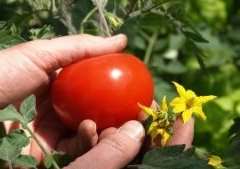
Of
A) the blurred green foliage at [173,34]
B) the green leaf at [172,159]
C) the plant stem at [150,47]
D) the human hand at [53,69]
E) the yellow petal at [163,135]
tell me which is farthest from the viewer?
the plant stem at [150,47]

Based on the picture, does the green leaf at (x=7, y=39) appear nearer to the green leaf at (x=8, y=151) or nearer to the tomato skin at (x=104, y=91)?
the tomato skin at (x=104, y=91)

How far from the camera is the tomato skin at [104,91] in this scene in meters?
1.52

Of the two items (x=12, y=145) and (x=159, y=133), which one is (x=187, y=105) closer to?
(x=159, y=133)

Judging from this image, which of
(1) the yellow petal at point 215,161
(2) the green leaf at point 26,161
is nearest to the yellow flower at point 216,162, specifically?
(1) the yellow petal at point 215,161

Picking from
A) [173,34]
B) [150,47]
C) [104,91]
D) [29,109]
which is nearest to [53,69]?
[104,91]

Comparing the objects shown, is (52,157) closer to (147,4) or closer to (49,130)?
(49,130)

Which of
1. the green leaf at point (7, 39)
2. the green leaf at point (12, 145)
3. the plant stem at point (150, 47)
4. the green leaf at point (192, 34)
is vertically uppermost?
the green leaf at point (7, 39)

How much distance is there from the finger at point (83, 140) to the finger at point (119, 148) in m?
0.05

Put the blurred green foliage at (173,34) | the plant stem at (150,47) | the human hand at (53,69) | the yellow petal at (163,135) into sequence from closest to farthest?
the yellow petal at (163,135) → the human hand at (53,69) → the blurred green foliage at (173,34) → the plant stem at (150,47)

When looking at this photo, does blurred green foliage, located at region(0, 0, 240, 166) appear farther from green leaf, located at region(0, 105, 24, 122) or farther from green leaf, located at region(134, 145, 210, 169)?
green leaf, located at region(134, 145, 210, 169)

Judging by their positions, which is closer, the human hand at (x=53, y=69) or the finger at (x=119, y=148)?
the finger at (x=119, y=148)

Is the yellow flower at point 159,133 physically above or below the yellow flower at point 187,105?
Answer: below

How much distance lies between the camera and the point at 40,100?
5.78 ft

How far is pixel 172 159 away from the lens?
4.40 ft
